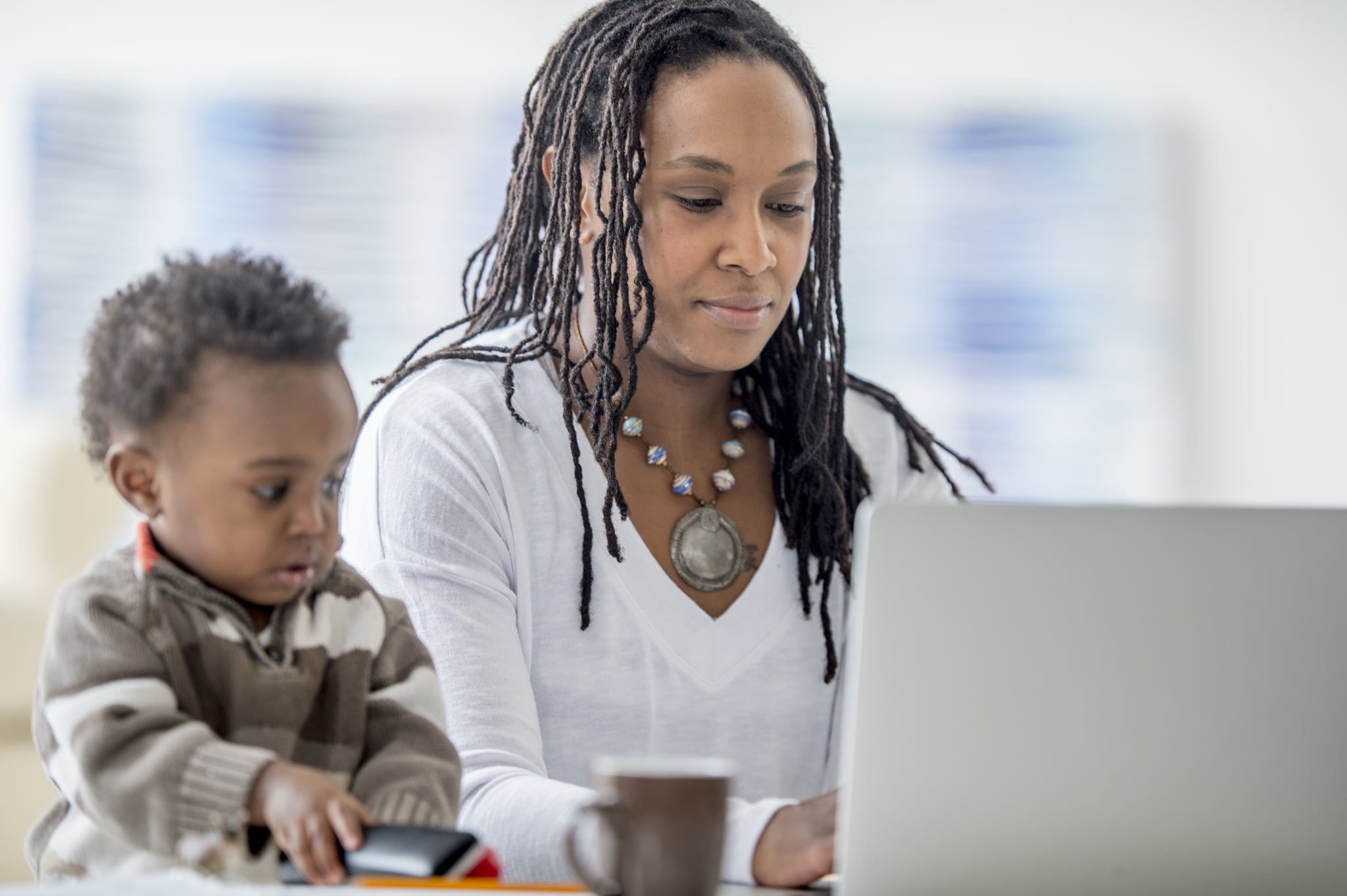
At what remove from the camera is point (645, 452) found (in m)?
1.40

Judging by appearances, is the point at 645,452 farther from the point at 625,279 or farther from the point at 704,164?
the point at 704,164

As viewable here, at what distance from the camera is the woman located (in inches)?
49.8

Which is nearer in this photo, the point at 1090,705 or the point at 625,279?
the point at 1090,705

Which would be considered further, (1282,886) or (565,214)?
(565,214)

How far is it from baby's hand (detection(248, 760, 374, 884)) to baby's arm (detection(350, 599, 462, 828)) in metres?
0.05

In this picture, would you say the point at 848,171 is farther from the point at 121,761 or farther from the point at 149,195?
the point at 121,761

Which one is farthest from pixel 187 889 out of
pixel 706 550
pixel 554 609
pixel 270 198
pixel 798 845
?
pixel 270 198

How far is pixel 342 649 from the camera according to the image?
77 centimetres

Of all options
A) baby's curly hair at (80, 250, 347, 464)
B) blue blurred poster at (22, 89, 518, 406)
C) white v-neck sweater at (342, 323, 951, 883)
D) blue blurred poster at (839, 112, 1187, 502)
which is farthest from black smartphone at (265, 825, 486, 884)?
blue blurred poster at (839, 112, 1187, 502)

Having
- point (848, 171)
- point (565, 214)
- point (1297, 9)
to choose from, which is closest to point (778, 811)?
point (565, 214)

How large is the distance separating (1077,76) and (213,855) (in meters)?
3.43

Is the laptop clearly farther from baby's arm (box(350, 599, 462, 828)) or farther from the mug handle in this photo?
baby's arm (box(350, 599, 462, 828))

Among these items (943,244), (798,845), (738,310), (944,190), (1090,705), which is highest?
(944,190)

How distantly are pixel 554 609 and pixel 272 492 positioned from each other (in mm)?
580
